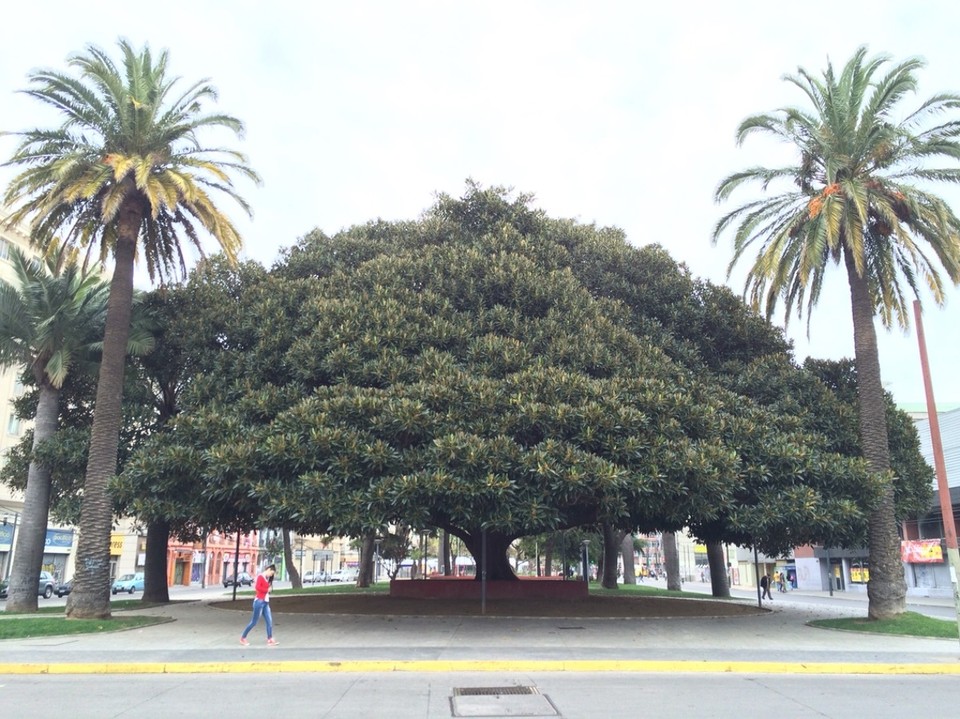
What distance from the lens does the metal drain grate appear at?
1009cm

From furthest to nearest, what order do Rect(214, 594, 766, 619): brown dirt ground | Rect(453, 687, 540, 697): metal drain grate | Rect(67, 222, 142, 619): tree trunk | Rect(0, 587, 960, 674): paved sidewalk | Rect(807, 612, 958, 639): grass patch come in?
Rect(214, 594, 766, 619): brown dirt ground < Rect(67, 222, 142, 619): tree trunk < Rect(807, 612, 958, 639): grass patch < Rect(0, 587, 960, 674): paved sidewalk < Rect(453, 687, 540, 697): metal drain grate

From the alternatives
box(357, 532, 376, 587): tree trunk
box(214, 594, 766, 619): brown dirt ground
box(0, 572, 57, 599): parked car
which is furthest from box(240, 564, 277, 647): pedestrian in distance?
box(0, 572, 57, 599): parked car

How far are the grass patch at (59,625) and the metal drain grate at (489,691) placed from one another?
10.6 metres

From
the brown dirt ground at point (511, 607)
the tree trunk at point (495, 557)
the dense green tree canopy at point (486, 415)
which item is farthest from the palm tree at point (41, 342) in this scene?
the tree trunk at point (495, 557)

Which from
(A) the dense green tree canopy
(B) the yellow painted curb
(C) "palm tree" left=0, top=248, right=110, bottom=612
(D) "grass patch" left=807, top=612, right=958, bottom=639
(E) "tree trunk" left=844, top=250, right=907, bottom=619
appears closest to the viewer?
(B) the yellow painted curb

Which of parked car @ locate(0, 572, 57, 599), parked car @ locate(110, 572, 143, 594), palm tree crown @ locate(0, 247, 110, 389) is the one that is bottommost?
parked car @ locate(110, 572, 143, 594)

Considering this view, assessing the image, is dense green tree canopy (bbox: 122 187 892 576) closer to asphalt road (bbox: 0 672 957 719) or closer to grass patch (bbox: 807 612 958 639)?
grass patch (bbox: 807 612 958 639)

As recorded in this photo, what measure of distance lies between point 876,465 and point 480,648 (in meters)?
11.8

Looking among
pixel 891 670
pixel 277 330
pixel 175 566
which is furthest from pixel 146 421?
pixel 175 566

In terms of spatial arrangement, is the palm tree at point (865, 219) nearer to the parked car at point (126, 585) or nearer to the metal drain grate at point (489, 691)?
the metal drain grate at point (489, 691)

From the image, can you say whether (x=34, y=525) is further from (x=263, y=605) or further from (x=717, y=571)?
(x=717, y=571)

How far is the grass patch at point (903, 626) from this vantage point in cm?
1716

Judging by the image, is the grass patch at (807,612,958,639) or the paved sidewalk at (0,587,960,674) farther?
the grass patch at (807,612,958,639)

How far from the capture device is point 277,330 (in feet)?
66.2
